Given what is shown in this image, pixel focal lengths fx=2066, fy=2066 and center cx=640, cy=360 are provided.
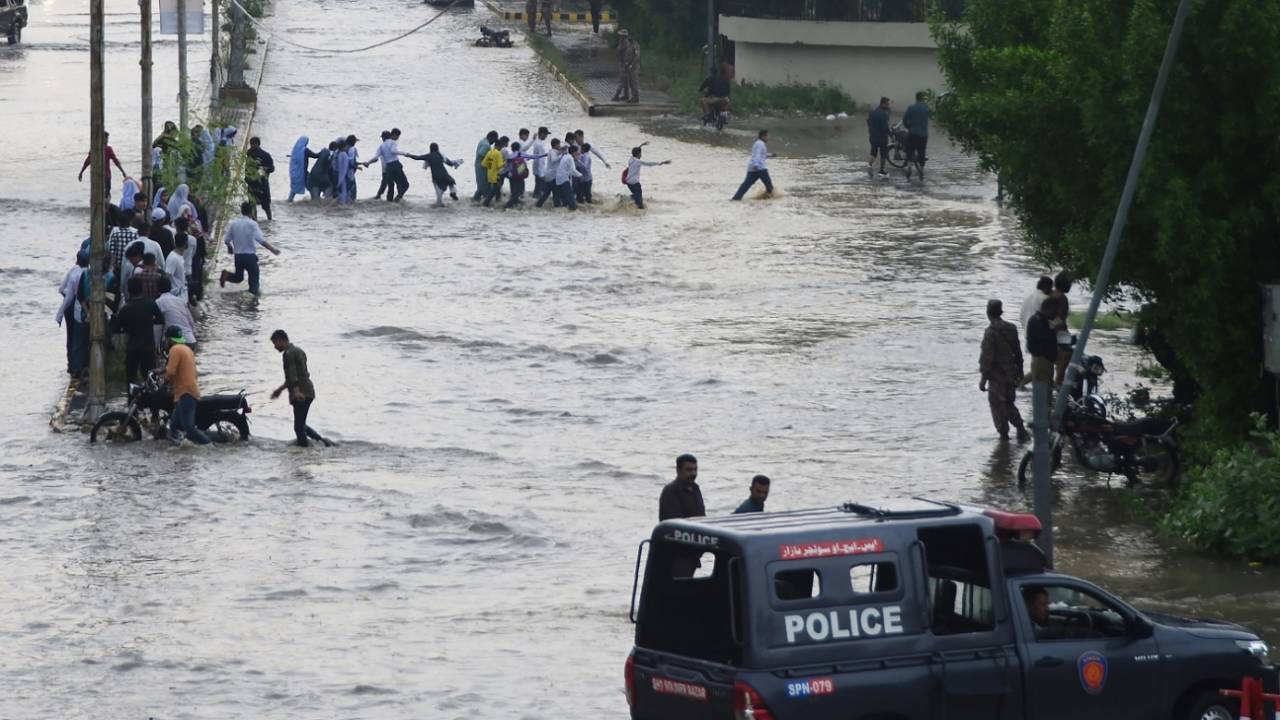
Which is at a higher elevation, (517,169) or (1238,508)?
Result: (517,169)

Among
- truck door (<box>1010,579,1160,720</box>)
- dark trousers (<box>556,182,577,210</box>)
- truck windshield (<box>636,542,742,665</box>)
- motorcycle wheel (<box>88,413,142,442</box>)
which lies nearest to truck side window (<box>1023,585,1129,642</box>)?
truck door (<box>1010,579,1160,720</box>)

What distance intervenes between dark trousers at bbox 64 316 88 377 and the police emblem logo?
14.7 meters

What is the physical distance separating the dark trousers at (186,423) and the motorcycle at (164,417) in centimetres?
12

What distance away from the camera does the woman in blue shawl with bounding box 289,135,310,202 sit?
3719 centimetres

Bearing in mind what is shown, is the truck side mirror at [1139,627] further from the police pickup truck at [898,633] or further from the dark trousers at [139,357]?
the dark trousers at [139,357]

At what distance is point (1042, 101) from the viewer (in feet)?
62.2

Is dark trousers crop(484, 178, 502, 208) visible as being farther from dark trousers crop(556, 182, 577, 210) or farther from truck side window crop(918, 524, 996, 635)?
truck side window crop(918, 524, 996, 635)

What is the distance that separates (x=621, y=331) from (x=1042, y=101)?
30.3 feet

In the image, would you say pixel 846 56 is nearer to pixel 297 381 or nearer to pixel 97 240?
pixel 97 240

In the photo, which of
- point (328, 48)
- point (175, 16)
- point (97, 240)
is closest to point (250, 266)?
point (97, 240)

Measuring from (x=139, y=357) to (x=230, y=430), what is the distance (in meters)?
1.73

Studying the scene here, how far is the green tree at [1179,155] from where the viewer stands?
17.4 m

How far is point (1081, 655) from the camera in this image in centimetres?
1144

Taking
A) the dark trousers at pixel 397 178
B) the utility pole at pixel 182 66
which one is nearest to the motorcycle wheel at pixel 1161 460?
the dark trousers at pixel 397 178
